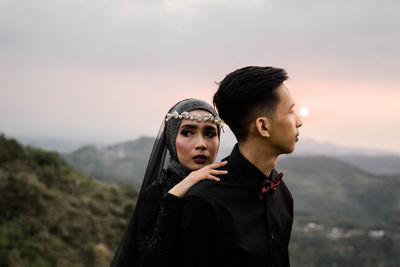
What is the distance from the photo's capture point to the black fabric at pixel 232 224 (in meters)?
2.25

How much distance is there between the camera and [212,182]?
241cm

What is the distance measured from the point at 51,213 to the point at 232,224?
12.8 metres

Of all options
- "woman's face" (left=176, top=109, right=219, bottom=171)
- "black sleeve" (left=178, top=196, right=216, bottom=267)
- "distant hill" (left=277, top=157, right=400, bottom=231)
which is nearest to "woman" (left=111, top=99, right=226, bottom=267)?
"woman's face" (left=176, top=109, right=219, bottom=171)

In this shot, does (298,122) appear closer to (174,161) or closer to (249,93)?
(249,93)

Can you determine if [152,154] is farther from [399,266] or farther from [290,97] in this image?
[399,266]

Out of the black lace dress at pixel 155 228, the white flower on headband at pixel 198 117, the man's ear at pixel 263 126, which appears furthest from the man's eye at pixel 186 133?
the man's ear at pixel 263 126

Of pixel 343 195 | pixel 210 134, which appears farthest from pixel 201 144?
pixel 343 195

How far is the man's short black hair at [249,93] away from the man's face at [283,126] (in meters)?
0.03

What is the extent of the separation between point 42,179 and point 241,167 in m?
15.8

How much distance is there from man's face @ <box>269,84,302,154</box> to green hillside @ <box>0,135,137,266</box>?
28.9 feet

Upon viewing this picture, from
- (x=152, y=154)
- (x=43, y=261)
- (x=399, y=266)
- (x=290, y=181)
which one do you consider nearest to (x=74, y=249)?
(x=43, y=261)

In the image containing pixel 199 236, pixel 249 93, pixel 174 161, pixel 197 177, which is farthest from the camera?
pixel 174 161

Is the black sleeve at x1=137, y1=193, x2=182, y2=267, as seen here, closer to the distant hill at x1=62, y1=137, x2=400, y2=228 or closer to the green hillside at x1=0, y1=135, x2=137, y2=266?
the green hillside at x1=0, y1=135, x2=137, y2=266

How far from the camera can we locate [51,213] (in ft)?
45.3
